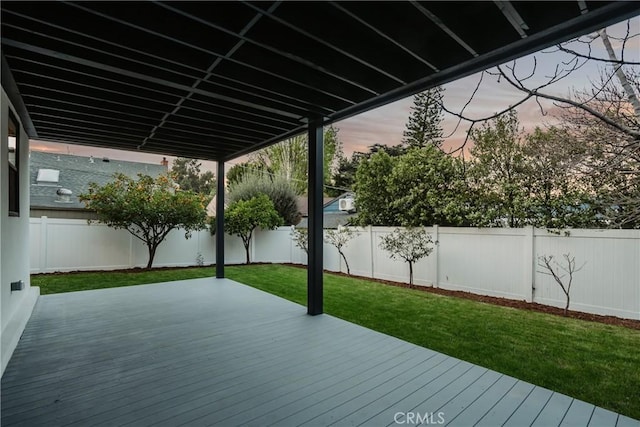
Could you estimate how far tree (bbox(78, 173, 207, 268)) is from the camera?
8.14m

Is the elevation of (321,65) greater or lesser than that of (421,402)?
greater

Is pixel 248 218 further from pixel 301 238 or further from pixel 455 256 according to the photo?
pixel 455 256

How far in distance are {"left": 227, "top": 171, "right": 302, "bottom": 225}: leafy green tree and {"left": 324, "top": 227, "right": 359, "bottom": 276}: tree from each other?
3.10 meters

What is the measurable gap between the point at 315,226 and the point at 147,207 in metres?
5.63

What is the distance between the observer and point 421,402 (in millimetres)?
2336

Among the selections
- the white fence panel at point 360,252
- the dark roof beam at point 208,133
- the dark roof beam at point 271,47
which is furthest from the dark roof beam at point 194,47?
the white fence panel at point 360,252

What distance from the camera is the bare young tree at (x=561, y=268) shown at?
4.98 m

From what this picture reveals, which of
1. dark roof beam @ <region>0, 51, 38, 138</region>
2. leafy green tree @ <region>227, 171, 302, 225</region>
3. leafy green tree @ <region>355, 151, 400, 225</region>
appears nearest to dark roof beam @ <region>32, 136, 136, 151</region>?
dark roof beam @ <region>0, 51, 38, 138</region>

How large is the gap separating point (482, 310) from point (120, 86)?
18.5 ft

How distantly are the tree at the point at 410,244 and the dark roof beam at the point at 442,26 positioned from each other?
4.75 m

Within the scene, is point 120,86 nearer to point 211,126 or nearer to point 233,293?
point 211,126

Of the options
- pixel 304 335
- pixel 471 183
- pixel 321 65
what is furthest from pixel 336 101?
pixel 471 183

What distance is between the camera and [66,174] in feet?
36.9

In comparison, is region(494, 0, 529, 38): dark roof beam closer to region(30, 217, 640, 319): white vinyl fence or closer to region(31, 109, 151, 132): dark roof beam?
region(30, 217, 640, 319): white vinyl fence
